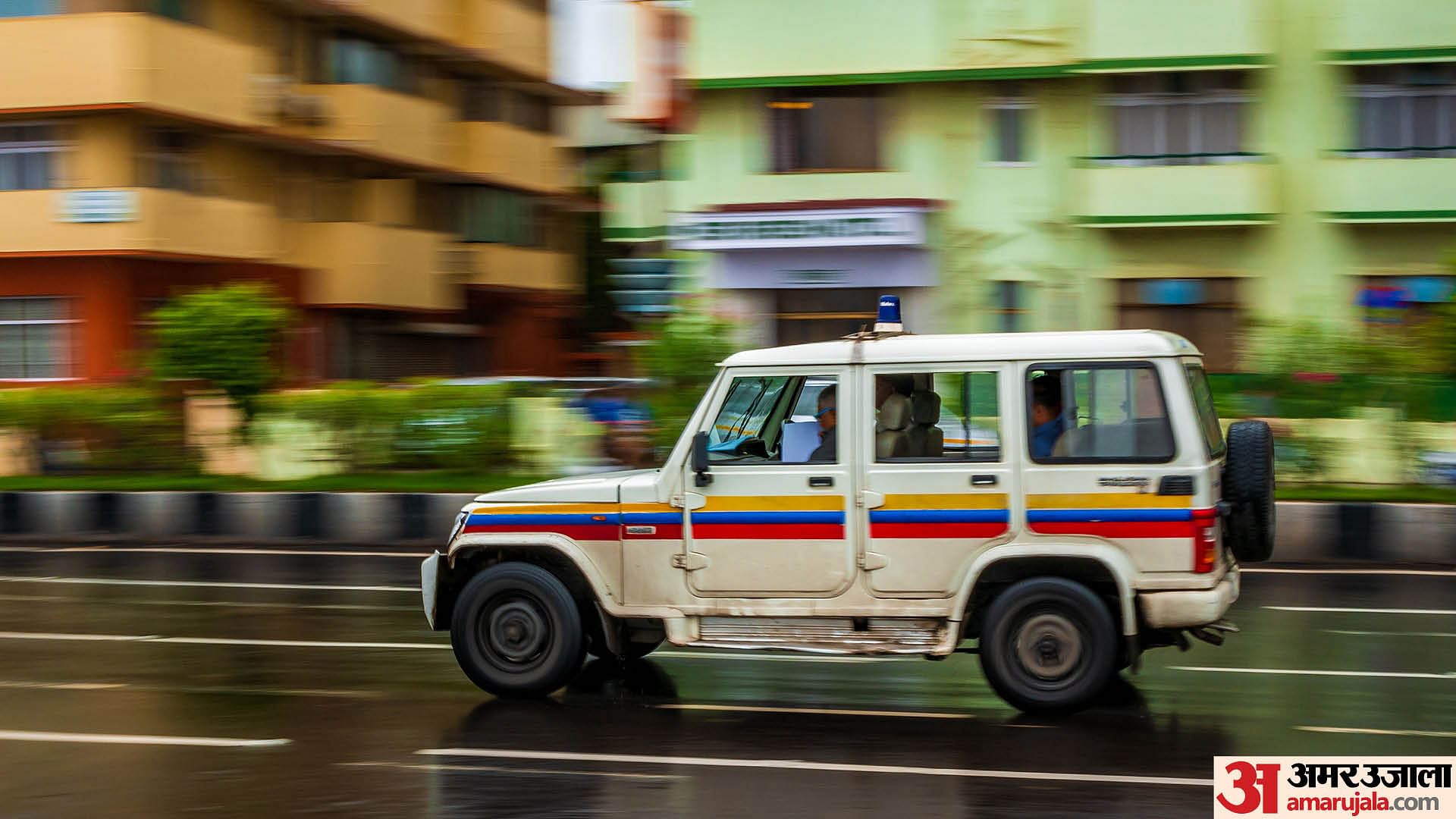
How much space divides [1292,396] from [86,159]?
2011cm

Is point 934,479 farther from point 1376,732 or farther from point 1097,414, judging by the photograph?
point 1376,732

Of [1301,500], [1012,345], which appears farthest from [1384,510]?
[1012,345]

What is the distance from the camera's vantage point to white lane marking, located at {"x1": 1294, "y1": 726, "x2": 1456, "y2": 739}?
22.9 ft

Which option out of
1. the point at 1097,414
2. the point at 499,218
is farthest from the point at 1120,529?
the point at 499,218

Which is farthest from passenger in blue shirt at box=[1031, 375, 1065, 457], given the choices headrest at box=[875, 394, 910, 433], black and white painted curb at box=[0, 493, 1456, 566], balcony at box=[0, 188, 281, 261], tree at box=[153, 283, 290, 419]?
balcony at box=[0, 188, 281, 261]

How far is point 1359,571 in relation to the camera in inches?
522

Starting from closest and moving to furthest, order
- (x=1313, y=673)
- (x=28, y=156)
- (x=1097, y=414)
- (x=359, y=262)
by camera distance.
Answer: (x=1097, y=414), (x=1313, y=673), (x=28, y=156), (x=359, y=262)

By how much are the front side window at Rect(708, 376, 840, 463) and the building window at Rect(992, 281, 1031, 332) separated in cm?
1626

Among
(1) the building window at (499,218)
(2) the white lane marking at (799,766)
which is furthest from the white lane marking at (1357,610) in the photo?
(1) the building window at (499,218)

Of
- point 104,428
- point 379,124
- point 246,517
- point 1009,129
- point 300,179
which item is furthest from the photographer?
point 379,124

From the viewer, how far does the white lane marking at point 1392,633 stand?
387 inches

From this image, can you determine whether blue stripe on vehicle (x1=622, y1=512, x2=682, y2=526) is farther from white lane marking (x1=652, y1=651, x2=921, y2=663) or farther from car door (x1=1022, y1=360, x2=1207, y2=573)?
car door (x1=1022, y1=360, x2=1207, y2=573)

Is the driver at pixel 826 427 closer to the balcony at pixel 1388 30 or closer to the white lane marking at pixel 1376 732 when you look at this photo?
the white lane marking at pixel 1376 732

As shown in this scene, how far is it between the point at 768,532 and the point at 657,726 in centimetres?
109
